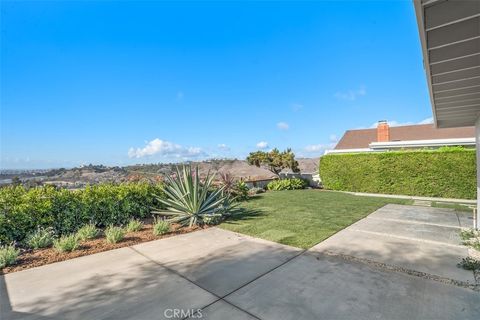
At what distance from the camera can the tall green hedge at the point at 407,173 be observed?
1238 centimetres

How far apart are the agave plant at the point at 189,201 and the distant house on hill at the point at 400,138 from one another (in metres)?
14.1

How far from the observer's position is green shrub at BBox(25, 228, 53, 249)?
17.4 feet

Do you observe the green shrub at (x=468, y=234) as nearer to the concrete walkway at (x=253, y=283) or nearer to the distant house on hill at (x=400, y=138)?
the concrete walkway at (x=253, y=283)

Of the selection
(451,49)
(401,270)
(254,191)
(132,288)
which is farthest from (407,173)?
(132,288)

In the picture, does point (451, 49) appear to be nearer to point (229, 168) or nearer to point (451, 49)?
point (451, 49)

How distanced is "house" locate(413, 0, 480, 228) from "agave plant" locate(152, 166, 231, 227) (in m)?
6.21

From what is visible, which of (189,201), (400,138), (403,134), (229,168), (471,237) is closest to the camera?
(471,237)

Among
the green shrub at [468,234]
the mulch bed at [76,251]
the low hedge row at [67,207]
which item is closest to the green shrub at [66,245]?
the mulch bed at [76,251]

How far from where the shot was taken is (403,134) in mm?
22609

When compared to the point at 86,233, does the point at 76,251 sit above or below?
below

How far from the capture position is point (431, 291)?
10.9 feet

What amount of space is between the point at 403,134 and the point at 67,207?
25965mm

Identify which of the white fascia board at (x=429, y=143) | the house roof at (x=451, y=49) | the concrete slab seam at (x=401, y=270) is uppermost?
the house roof at (x=451, y=49)

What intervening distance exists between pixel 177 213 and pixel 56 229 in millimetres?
3059
